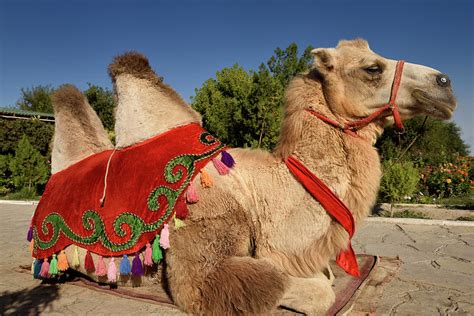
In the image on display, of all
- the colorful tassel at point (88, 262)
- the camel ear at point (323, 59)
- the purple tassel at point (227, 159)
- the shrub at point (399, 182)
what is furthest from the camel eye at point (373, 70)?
the shrub at point (399, 182)

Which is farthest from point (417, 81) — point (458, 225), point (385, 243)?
point (458, 225)

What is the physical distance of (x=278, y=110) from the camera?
28.7 ft

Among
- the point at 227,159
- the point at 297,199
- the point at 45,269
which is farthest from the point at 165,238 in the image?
the point at 45,269

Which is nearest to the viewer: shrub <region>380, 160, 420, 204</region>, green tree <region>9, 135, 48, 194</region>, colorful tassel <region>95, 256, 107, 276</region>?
colorful tassel <region>95, 256, 107, 276</region>

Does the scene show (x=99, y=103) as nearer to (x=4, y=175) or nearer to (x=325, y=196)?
(x=4, y=175)

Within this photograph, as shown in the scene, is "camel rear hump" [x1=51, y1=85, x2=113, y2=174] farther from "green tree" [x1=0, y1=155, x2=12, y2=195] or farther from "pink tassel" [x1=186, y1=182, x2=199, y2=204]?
"green tree" [x1=0, y1=155, x2=12, y2=195]

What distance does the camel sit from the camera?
2.15 meters

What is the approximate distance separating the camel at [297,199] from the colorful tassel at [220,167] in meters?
0.03

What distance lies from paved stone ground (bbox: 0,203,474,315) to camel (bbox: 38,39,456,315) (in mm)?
551

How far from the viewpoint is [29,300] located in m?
2.84

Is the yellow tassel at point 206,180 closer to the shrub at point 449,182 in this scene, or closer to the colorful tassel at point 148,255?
the colorful tassel at point 148,255

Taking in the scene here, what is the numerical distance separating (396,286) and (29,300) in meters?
3.17

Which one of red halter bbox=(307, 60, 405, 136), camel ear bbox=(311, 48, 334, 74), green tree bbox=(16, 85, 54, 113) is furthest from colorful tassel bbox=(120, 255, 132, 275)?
green tree bbox=(16, 85, 54, 113)

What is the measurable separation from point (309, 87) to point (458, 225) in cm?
566
